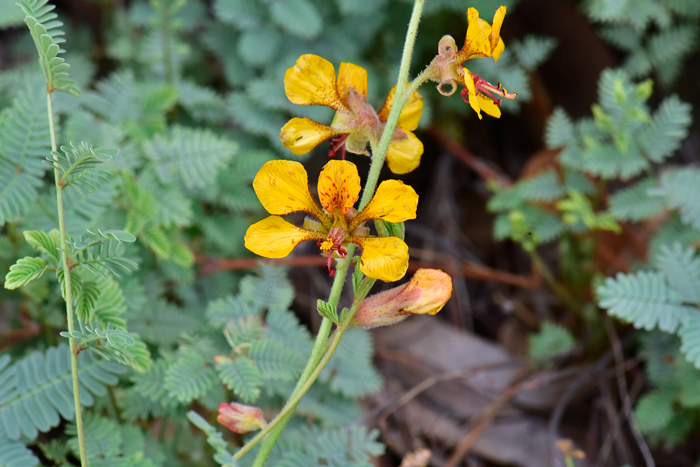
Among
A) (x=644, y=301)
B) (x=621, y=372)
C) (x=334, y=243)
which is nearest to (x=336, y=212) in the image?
(x=334, y=243)

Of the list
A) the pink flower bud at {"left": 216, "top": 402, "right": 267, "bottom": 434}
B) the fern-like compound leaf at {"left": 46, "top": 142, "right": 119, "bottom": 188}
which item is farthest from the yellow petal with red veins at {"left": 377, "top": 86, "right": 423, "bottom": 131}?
the pink flower bud at {"left": 216, "top": 402, "right": 267, "bottom": 434}

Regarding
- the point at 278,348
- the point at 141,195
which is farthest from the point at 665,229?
the point at 141,195

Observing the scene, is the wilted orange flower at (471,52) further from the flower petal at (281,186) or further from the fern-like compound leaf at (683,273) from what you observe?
the fern-like compound leaf at (683,273)

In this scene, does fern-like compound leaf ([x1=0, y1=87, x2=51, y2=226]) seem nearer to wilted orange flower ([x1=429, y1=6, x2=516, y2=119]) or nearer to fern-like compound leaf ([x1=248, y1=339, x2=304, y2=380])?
fern-like compound leaf ([x1=248, y1=339, x2=304, y2=380])

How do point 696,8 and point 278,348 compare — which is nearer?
point 278,348

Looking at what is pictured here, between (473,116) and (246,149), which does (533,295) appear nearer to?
(473,116)

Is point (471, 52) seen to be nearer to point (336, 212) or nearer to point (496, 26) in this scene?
point (496, 26)
